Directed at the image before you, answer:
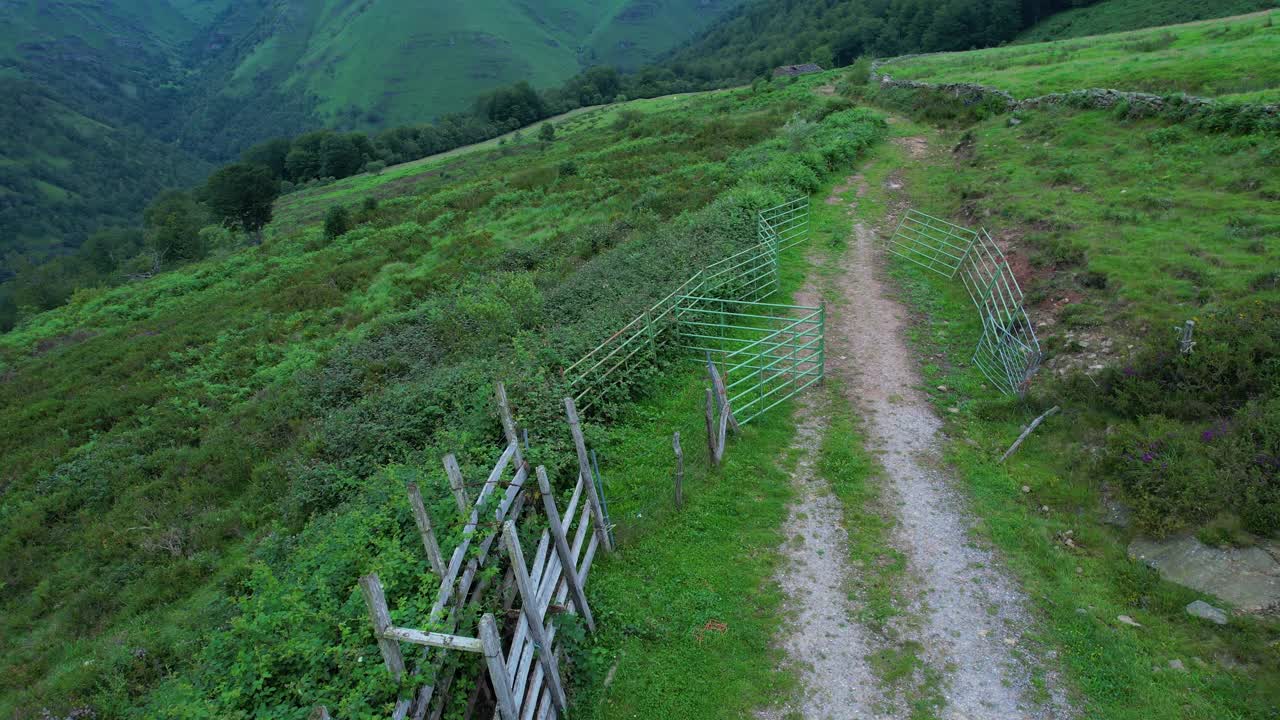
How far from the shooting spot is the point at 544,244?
97.4 ft

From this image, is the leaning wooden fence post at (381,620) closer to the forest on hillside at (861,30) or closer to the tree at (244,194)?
the tree at (244,194)

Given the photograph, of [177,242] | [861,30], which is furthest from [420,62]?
[177,242]

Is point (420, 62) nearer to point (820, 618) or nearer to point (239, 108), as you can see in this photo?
point (239, 108)

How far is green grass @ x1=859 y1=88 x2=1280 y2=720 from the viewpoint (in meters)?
7.87

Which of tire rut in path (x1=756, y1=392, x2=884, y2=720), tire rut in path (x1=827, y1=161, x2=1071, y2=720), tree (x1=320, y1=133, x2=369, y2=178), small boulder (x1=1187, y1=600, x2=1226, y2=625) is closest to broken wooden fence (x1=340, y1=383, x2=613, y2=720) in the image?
tire rut in path (x1=756, y1=392, x2=884, y2=720)

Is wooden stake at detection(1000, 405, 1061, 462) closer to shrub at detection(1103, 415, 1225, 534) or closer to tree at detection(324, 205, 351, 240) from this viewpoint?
shrub at detection(1103, 415, 1225, 534)

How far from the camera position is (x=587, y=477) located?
9.82m

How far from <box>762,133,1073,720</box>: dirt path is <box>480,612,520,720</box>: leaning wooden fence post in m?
4.13

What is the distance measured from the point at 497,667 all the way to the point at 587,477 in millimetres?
4336

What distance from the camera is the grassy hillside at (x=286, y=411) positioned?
348 inches

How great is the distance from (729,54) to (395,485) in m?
182

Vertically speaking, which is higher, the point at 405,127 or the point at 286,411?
the point at 405,127

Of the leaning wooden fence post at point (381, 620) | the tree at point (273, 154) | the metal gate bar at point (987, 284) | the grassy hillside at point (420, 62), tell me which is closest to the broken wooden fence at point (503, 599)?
the leaning wooden fence post at point (381, 620)

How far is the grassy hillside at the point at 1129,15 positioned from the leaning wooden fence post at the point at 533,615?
→ 256 ft
